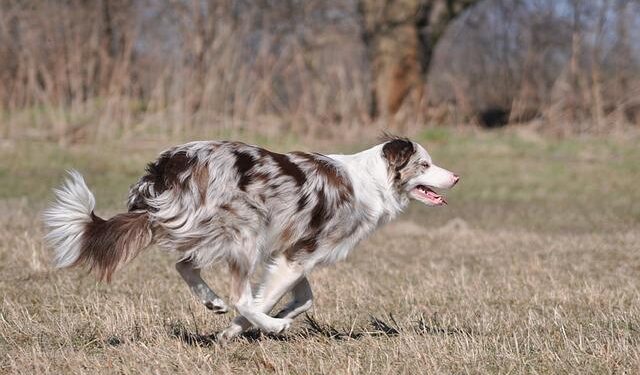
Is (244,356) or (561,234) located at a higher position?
(244,356)

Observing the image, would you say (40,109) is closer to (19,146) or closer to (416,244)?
(19,146)

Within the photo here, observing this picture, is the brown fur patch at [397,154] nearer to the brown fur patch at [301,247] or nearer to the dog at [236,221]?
the dog at [236,221]

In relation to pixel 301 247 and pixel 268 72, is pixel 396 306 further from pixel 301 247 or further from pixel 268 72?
pixel 268 72

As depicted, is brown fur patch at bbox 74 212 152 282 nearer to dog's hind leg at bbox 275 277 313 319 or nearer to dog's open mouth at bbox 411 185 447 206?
dog's hind leg at bbox 275 277 313 319

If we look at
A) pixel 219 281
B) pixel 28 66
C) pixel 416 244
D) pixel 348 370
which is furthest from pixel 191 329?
pixel 28 66

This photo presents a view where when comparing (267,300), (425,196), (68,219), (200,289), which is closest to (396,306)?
(425,196)

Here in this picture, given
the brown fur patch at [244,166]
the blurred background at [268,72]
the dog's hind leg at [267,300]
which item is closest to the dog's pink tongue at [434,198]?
the dog's hind leg at [267,300]

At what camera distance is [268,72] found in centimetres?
2114

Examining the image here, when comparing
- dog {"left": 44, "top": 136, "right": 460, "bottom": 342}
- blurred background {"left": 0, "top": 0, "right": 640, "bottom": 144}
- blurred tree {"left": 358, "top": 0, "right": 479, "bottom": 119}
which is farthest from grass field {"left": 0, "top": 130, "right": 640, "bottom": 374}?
blurred tree {"left": 358, "top": 0, "right": 479, "bottom": 119}

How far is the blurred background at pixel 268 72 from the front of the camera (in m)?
20.1

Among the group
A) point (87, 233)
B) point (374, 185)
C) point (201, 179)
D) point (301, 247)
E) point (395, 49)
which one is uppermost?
point (201, 179)

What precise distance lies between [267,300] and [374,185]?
106 cm

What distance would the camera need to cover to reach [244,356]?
5.73 meters

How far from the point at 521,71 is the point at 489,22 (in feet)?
8.05
